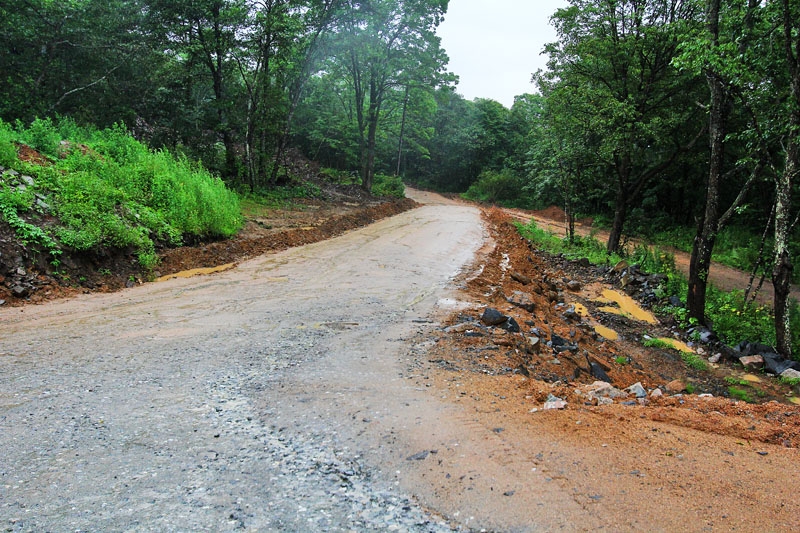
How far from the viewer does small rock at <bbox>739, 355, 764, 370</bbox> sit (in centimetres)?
727

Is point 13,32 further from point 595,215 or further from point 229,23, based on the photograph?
point 595,215

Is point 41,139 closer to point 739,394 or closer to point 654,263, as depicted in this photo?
point 739,394

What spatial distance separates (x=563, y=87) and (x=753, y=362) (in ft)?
32.0

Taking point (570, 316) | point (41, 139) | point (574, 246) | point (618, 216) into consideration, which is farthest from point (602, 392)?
point (574, 246)

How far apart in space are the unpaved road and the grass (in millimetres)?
2708

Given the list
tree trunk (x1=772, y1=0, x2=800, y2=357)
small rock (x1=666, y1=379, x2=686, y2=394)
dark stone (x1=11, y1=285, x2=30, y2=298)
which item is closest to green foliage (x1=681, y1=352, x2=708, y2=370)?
tree trunk (x1=772, y1=0, x2=800, y2=357)

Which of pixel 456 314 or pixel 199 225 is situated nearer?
pixel 456 314

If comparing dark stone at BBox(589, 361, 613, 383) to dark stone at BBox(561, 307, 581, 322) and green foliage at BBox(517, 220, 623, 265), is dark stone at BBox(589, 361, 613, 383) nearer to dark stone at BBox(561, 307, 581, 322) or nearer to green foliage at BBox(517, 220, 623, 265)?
dark stone at BBox(561, 307, 581, 322)

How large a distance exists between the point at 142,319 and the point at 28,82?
48.0ft

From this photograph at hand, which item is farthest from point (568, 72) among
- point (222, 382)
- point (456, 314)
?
point (222, 382)

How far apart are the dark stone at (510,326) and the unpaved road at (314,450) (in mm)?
1322

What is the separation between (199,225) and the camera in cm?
1073

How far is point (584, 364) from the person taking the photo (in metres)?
5.86

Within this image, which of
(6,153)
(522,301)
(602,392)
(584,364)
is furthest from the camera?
(6,153)
